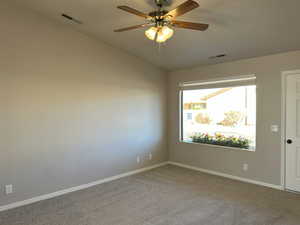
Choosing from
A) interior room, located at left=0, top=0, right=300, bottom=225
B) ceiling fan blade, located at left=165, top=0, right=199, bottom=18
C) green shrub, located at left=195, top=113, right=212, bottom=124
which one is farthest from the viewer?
green shrub, located at left=195, top=113, right=212, bottom=124

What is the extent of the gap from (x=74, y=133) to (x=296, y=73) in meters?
4.20

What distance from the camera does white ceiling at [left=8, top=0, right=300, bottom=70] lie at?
108 inches

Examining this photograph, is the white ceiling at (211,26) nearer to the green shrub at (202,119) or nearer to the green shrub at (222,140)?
the green shrub at (202,119)

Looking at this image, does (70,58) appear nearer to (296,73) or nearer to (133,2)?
(133,2)

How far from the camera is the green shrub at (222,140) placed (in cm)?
447

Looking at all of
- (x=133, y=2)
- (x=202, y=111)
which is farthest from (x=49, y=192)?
(x=202, y=111)

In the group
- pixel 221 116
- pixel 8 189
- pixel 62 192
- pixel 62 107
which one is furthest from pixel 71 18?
pixel 221 116

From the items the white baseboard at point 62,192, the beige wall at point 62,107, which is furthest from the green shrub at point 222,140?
the white baseboard at point 62,192

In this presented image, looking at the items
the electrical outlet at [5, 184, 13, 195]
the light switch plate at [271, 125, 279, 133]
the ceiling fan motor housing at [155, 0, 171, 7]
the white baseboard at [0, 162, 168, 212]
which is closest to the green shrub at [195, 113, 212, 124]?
the light switch plate at [271, 125, 279, 133]

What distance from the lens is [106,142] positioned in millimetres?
4449

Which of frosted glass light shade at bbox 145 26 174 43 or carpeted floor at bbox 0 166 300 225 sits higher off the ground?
frosted glass light shade at bbox 145 26 174 43

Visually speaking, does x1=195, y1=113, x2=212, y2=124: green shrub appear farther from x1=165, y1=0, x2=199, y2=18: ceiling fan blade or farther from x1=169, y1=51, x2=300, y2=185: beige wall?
x1=165, y1=0, x2=199, y2=18: ceiling fan blade

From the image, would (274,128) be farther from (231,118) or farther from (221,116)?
(221,116)

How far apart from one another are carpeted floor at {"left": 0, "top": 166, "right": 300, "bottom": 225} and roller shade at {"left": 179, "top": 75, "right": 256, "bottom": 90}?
2.07m
